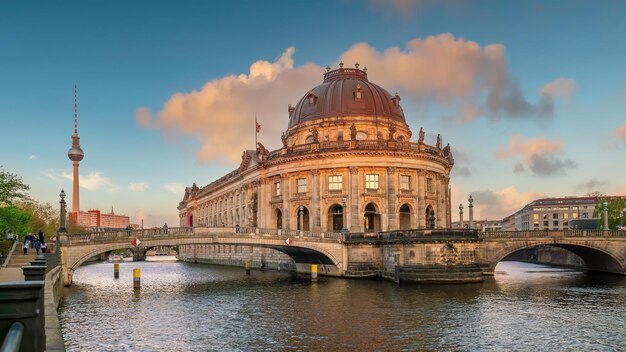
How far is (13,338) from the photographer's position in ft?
16.8

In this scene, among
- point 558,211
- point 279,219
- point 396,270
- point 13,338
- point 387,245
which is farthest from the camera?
point 558,211

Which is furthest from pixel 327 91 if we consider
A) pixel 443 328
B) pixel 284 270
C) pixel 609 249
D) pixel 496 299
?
pixel 443 328

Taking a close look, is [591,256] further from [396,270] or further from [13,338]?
[13,338]

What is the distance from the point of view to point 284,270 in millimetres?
76625

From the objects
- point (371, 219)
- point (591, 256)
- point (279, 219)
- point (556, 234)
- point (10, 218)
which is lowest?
point (591, 256)

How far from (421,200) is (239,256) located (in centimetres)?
3627

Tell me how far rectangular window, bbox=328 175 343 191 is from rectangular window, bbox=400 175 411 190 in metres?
7.81

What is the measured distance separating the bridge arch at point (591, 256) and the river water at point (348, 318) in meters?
10.3

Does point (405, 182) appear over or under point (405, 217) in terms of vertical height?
over

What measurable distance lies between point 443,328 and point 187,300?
20.8 metres

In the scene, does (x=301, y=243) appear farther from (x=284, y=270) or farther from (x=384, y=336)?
(x=384, y=336)

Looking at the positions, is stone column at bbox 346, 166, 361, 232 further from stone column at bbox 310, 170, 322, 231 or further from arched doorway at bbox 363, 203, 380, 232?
stone column at bbox 310, 170, 322, 231

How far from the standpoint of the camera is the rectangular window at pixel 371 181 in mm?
70938

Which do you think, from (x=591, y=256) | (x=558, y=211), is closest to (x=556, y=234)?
(x=591, y=256)
